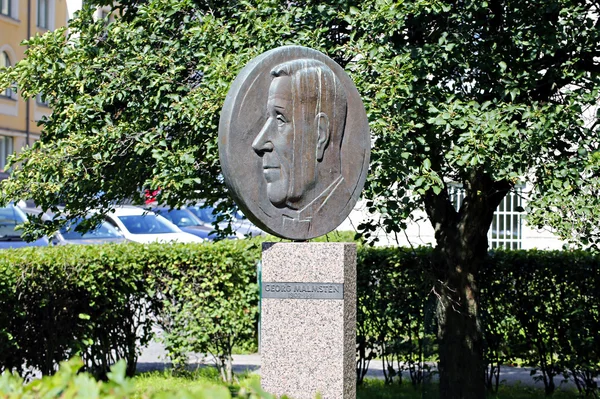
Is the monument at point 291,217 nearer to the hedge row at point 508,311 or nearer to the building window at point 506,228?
the hedge row at point 508,311

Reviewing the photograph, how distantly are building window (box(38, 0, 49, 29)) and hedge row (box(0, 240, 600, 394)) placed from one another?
2874 cm

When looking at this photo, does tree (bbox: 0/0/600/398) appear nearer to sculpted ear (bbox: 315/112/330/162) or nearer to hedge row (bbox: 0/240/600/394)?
sculpted ear (bbox: 315/112/330/162)

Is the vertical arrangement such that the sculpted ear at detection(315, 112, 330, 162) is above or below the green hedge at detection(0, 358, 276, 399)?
above

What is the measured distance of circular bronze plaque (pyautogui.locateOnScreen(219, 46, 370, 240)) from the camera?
19.3 feet

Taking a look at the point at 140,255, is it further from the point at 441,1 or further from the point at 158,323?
the point at 441,1

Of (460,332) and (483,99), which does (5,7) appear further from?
(483,99)

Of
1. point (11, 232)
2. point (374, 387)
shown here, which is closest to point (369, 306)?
point (374, 387)

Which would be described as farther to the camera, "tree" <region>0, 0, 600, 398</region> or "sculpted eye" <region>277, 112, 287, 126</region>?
"tree" <region>0, 0, 600, 398</region>

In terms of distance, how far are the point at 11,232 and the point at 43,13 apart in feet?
70.9

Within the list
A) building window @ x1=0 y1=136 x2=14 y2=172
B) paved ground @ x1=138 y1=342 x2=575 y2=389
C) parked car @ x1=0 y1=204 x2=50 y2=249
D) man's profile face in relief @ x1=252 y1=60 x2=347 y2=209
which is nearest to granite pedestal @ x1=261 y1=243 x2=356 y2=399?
man's profile face in relief @ x1=252 y1=60 x2=347 y2=209

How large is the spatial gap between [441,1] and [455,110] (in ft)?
2.90

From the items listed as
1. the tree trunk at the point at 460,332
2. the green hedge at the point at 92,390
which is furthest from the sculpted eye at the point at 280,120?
the tree trunk at the point at 460,332

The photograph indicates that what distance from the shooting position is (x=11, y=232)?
17.4 metres

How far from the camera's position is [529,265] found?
9.75 meters
